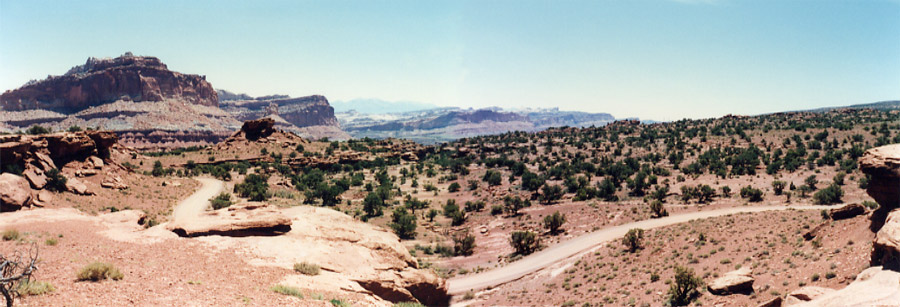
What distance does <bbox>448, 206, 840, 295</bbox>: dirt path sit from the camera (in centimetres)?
2928

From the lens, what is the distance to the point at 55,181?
106ft

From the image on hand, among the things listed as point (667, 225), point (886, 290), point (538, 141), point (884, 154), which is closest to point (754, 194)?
point (667, 225)

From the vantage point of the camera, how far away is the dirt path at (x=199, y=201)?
1395 inches

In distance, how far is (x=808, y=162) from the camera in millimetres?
53938

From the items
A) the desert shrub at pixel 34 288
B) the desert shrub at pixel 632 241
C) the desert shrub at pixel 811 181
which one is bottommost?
the desert shrub at pixel 632 241

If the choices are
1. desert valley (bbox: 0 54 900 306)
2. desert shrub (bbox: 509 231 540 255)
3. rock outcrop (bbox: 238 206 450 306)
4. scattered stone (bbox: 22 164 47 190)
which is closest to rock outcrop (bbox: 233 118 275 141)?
desert valley (bbox: 0 54 900 306)

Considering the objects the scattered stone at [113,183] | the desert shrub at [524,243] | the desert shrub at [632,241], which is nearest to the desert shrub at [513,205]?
the desert shrub at [524,243]

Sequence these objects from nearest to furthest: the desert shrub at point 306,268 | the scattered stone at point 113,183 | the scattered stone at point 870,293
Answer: the scattered stone at point 870,293 → the desert shrub at point 306,268 → the scattered stone at point 113,183

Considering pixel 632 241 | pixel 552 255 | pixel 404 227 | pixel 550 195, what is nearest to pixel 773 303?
pixel 632 241

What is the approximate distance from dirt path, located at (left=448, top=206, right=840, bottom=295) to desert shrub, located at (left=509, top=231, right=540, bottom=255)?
98 centimetres

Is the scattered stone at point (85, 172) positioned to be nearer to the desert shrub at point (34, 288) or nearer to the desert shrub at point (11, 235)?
the desert shrub at point (11, 235)

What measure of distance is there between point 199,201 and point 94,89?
191 m

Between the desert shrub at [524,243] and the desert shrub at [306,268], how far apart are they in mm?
22689

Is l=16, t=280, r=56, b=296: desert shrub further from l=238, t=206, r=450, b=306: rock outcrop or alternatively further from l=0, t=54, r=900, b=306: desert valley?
l=238, t=206, r=450, b=306: rock outcrop
